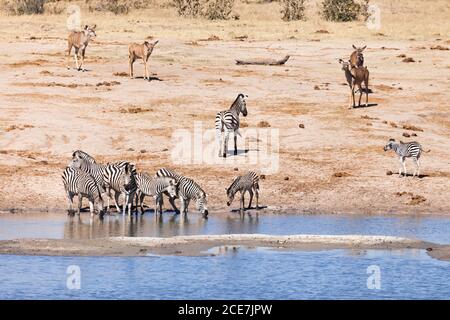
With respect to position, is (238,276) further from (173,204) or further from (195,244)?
(173,204)

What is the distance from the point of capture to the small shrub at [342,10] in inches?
2365

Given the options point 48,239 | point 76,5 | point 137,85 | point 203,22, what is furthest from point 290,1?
point 48,239

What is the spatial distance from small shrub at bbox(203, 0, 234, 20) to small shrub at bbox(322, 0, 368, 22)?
509 cm

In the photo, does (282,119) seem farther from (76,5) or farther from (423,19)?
(76,5)

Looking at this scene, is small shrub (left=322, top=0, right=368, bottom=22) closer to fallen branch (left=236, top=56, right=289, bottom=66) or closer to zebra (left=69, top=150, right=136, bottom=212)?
fallen branch (left=236, top=56, right=289, bottom=66)

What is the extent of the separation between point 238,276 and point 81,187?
20.5ft

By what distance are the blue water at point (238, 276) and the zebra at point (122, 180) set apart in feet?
13.2

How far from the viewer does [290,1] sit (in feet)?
206

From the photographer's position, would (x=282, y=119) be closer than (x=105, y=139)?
No

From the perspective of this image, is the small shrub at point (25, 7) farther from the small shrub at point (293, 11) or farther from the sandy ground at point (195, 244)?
the sandy ground at point (195, 244)

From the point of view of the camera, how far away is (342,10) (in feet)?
198

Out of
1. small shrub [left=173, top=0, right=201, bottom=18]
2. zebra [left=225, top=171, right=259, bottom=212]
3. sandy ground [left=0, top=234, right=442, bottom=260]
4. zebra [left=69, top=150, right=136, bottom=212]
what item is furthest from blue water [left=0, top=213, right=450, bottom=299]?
small shrub [left=173, top=0, right=201, bottom=18]

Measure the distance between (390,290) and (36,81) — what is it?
22411mm

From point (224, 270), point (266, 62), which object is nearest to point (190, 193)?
point (224, 270)
